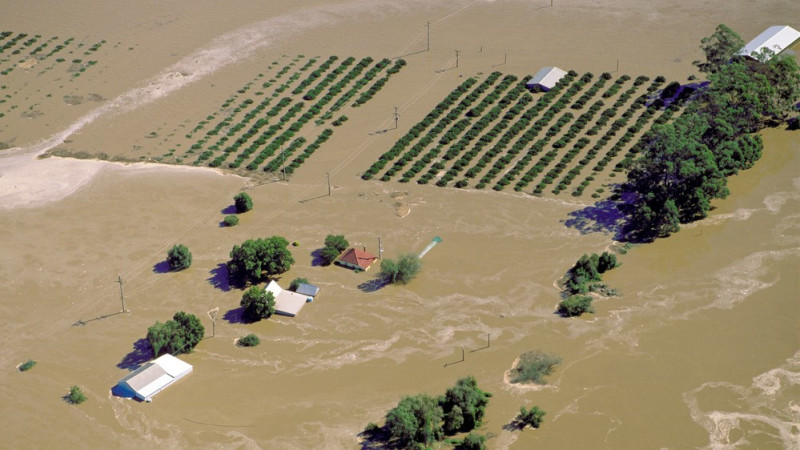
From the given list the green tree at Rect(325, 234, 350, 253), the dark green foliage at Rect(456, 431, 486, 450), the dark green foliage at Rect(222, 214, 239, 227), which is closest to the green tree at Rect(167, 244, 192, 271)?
the dark green foliage at Rect(222, 214, 239, 227)

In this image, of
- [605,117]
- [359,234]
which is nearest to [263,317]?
[359,234]

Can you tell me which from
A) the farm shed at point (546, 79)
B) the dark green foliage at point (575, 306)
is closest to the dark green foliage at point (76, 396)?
the dark green foliage at point (575, 306)

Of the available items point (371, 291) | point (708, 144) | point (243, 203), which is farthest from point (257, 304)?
point (708, 144)

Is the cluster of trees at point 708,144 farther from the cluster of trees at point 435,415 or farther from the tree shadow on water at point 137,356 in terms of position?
the tree shadow on water at point 137,356

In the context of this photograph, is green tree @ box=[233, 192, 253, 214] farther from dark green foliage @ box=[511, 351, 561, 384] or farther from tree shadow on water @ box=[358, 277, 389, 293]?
dark green foliage @ box=[511, 351, 561, 384]

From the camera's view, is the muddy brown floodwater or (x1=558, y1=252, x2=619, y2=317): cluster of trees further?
(x1=558, y1=252, x2=619, y2=317): cluster of trees

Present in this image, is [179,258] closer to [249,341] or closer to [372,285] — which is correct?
[249,341]
